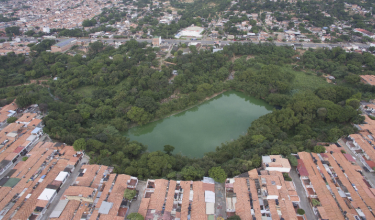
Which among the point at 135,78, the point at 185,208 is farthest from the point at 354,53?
the point at 185,208

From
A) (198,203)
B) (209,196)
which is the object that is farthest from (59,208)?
(209,196)

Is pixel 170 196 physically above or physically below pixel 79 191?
below

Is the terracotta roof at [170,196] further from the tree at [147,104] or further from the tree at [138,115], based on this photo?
the tree at [147,104]

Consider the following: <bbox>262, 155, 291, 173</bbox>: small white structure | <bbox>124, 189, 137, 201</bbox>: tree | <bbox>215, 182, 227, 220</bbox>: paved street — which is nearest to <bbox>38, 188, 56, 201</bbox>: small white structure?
<bbox>124, 189, 137, 201</bbox>: tree

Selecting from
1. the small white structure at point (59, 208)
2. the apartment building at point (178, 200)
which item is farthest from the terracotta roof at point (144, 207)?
the small white structure at point (59, 208)

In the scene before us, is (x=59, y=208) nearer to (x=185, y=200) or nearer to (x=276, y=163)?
(x=185, y=200)

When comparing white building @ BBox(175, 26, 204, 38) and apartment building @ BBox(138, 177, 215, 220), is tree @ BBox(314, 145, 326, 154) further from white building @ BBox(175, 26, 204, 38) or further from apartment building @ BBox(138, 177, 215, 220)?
white building @ BBox(175, 26, 204, 38)

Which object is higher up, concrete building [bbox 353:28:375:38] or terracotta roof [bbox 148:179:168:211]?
concrete building [bbox 353:28:375:38]
